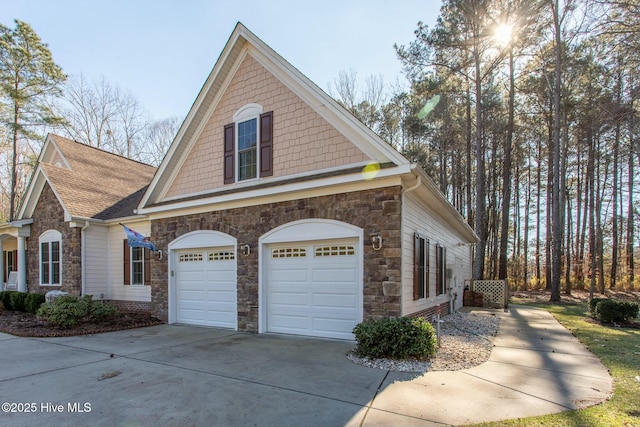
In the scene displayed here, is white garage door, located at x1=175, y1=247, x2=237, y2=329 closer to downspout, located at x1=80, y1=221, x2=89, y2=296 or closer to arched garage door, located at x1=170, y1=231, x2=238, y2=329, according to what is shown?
arched garage door, located at x1=170, y1=231, x2=238, y2=329

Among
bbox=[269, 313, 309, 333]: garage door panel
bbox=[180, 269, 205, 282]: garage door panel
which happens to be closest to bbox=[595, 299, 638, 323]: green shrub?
bbox=[269, 313, 309, 333]: garage door panel

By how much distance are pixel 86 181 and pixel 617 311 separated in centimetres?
1933

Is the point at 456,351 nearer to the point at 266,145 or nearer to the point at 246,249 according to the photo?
the point at 246,249

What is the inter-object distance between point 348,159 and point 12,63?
22927mm

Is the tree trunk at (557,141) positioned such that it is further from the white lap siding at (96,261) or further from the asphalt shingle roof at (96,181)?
the white lap siding at (96,261)

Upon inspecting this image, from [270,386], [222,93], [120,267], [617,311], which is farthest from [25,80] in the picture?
[617,311]

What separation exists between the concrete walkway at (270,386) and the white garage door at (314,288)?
0.56 meters

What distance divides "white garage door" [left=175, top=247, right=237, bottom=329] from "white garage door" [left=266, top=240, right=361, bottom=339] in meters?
1.37

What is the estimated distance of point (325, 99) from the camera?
817cm

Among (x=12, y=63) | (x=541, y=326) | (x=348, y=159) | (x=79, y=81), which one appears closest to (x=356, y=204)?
Answer: (x=348, y=159)

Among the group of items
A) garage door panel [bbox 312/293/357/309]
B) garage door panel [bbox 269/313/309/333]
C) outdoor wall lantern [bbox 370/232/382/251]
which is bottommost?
garage door panel [bbox 269/313/309/333]

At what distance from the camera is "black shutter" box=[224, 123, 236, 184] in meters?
9.91

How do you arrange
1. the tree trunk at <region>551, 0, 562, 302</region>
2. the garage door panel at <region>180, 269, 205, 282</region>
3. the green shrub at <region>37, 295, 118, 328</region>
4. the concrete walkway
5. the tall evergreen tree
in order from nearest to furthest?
the concrete walkway
the green shrub at <region>37, 295, 118, 328</region>
the garage door panel at <region>180, 269, 205, 282</region>
the tree trunk at <region>551, 0, 562, 302</region>
the tall evergreen tree

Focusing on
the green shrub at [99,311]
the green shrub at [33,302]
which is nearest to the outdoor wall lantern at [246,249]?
the green shrub at [99,311]
